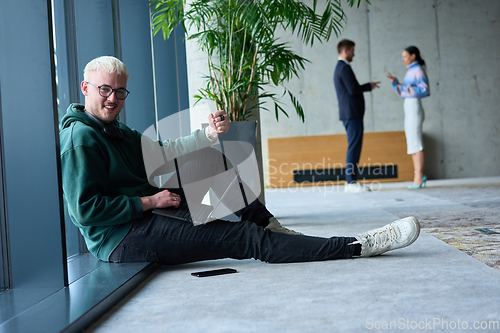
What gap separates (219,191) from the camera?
6.87 ft

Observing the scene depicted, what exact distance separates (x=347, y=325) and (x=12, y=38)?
1.29 meters

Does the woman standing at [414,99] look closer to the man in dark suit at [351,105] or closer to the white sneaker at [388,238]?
the man in dark suit at [351,105]

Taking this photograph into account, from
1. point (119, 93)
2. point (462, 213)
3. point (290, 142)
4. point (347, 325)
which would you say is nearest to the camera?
point (347, 325)

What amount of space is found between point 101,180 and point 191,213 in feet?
1.16

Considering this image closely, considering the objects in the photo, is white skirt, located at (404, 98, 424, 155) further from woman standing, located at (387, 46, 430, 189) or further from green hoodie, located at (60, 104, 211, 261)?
green hoodie, located at (60, 104, 211, 261)

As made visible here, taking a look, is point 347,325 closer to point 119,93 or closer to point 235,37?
point 119,93

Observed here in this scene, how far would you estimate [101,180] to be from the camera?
1.66 m

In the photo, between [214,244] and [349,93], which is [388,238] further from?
[349,93]

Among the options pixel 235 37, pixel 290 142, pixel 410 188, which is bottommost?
pixel 410 188

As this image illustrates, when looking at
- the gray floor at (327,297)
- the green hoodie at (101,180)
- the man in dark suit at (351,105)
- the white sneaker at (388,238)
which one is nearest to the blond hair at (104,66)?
the green hoodie at (101,180)

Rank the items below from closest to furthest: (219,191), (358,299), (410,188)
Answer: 1. (358,299)
2. (219,191)
3. (410,188)

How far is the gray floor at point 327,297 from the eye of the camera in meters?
1.19

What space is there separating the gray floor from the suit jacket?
3192mm

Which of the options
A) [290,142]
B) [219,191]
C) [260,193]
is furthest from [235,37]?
[290,142]
